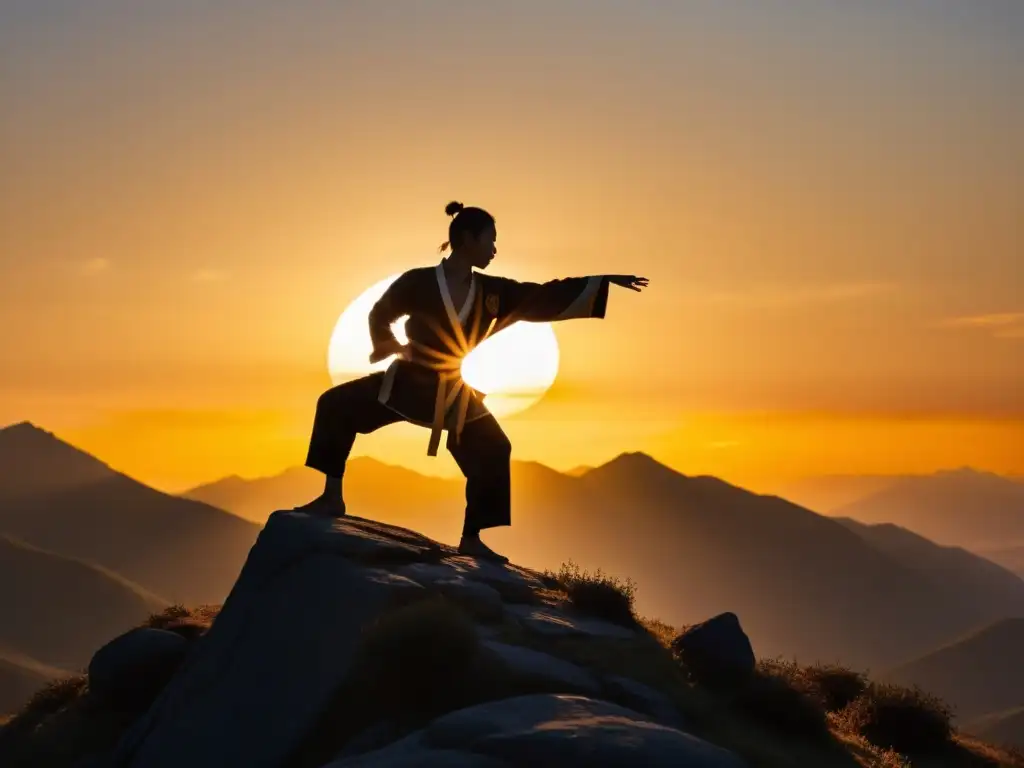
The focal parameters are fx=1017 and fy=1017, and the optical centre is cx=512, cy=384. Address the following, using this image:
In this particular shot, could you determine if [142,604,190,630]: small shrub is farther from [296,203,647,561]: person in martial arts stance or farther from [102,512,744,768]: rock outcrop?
[296,203,647,561]: person in martial arts stance

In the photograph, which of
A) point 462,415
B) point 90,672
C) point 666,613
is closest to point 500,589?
point 462,415

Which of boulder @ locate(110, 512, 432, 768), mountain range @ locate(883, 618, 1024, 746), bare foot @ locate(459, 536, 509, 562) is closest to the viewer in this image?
boulder @ locate(110, 512, 432, 768)

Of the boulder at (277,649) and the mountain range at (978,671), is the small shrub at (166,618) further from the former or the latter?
the mountain range at (978,671)

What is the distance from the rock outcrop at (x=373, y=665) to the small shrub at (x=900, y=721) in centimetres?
433

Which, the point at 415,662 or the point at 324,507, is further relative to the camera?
the point at 324,507

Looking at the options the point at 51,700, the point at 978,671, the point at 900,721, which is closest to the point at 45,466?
the point at 978,671

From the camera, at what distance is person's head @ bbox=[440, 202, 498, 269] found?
9555 mm

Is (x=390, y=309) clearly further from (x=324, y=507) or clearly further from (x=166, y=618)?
(x=166, y=618)

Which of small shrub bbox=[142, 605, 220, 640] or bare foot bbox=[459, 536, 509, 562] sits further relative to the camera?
small shrub bbox=[142, 605, 220, 640]

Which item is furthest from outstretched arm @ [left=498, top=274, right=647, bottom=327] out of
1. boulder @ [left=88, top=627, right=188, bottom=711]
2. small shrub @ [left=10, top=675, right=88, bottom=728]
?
small shrub @ [left=10, top=675, right=88, bottom=728]

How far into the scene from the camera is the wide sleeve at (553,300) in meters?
9.91

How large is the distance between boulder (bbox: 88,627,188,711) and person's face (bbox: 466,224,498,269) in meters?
5.98

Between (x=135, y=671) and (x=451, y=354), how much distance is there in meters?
5.42

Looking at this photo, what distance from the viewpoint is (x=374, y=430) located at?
399 inches
